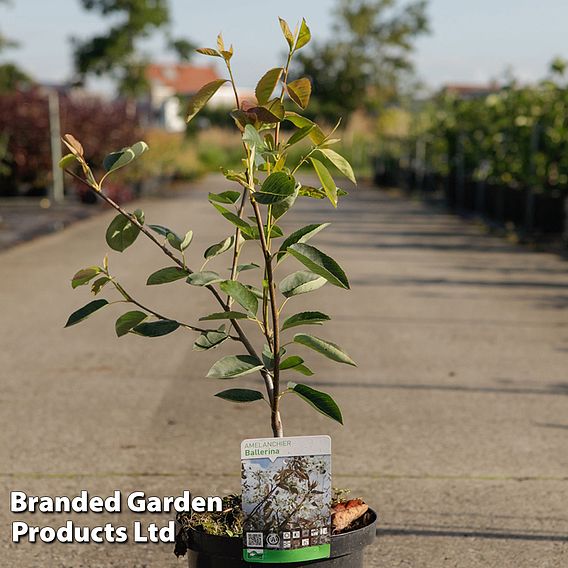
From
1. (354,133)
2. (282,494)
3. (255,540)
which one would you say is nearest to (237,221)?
(282,494)

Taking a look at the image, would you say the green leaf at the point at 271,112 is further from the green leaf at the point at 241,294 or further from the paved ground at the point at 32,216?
the paved ground at the point at 32,216

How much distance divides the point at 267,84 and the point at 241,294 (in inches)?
21.5

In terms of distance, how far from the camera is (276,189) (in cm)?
269

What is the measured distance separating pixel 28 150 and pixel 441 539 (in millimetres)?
22531

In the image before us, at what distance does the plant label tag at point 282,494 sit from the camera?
105 inches

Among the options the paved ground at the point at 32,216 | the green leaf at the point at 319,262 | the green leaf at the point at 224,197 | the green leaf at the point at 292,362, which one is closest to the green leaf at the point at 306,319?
the green leaf at the point at 292,362

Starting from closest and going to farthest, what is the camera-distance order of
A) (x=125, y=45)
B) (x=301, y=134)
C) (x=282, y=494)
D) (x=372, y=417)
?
(x=282, y=494) → (x=301, y=134) → (x=372, y=417) → (x=125, y=45)

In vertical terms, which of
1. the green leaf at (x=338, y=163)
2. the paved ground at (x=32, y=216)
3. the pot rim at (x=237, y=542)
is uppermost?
the green leaf at (x=338, y=163)

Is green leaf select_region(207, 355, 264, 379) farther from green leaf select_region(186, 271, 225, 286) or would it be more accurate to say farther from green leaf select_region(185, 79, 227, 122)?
green leaf select_region(185, 79, 227, 122)

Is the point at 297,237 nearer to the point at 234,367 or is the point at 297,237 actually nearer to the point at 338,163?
the point at 338,163

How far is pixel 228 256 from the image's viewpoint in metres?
14.0

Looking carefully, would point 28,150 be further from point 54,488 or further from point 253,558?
point 253,558

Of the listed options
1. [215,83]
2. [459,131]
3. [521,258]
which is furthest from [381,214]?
[215,83]

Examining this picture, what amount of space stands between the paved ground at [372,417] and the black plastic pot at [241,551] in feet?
3.59
